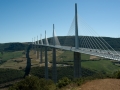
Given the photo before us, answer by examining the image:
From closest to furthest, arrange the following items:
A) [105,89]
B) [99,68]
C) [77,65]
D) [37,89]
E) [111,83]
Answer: [105,89] < [111,83] < [37,89] < [77,65] < [99,68]

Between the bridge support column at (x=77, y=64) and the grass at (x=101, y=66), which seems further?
the grass at (x=101, y=66)

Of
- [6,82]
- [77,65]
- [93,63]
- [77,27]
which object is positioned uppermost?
[77,27]

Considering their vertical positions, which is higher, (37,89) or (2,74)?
(37,89)

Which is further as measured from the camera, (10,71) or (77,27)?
(10,71)

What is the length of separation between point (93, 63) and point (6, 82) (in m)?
36.4

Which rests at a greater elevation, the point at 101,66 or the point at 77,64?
the point at 77,64

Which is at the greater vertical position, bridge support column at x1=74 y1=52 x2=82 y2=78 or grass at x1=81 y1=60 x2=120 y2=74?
bridge support column at x1=74 y1=52 x2=82 y2=78

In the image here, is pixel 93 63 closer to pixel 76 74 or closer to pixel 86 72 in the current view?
pixel 86 72

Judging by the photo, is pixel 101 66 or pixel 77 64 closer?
pixel 77 64

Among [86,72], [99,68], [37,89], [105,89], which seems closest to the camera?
Result: [105,89]

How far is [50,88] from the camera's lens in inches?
696

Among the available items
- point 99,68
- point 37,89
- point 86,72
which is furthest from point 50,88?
point 99,68

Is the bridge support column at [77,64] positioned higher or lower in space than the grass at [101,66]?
higher

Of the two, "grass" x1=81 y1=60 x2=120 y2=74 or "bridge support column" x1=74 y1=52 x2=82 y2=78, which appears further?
"grass" x1=81 y1=60 x2=120 y2=74
